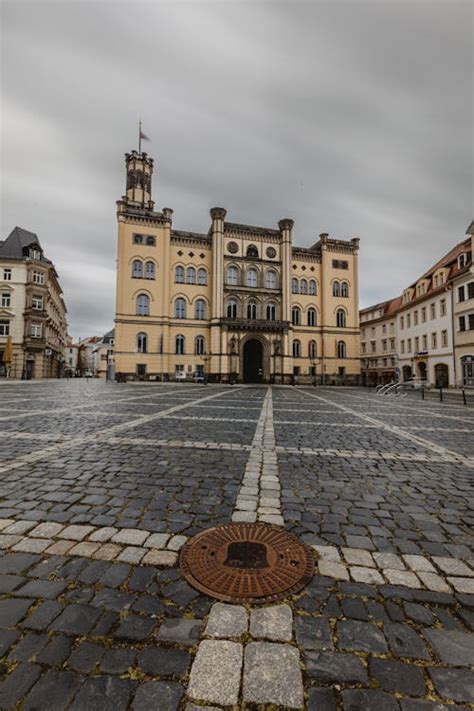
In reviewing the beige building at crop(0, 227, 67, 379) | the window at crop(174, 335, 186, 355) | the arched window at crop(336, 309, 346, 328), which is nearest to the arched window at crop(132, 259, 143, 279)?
the window at crop(174, 335, 186, 355)

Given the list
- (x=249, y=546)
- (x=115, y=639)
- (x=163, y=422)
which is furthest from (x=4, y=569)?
(x=163, y=422)

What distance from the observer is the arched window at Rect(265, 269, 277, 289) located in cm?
4434

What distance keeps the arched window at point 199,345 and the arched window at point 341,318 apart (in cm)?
1869

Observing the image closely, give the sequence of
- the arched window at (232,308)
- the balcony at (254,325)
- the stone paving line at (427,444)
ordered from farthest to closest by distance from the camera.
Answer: the arched window at (232,308) → the balcony at (254,325) → the stone paving line at (427,444)

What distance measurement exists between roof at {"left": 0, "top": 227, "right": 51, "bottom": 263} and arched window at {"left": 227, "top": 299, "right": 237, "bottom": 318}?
86.9 feet

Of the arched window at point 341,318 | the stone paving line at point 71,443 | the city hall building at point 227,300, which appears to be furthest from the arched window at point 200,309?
the stone paving line at point 71,443

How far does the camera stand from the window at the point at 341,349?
46188mm

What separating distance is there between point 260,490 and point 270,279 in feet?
139

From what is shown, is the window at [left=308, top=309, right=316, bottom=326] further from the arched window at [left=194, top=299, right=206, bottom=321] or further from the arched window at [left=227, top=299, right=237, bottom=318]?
the arched window at [left=194, top=299, right=206, bottom=321]

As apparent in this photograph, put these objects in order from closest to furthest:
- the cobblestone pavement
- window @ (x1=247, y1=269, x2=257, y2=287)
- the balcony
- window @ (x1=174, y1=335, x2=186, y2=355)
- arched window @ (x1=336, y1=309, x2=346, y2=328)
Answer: the cobblestone pavement, the balcony, window @ (x1=174, y1=335, x2=186, y2=355), window @ (x1=247, y1=269, x2=257, y2=287), arched window @ (x1=336, y1=309, x2=346, y2=328)

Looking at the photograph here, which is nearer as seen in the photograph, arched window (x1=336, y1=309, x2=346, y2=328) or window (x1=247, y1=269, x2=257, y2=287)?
window (x1=247, y1=269, x2=257, y2=287)

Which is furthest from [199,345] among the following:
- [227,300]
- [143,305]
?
[143,305]

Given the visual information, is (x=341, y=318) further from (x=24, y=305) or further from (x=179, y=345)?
(x=24, y=305)

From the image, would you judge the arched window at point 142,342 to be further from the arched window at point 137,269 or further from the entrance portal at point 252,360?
the entrance portal at point 252,360
